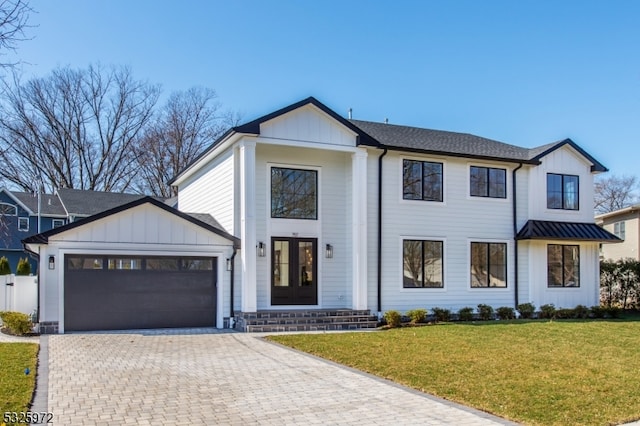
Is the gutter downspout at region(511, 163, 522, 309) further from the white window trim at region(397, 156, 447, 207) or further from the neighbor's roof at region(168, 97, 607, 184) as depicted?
the white window trim at region(397, 156, 447, 207)

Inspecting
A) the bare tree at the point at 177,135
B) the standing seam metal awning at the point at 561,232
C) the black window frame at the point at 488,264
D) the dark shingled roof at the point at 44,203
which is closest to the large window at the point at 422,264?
the black window frame at the point at 488,264

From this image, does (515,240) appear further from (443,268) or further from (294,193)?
(294,193)

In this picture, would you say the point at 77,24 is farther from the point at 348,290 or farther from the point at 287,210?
the point at 348,290

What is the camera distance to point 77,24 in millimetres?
10094

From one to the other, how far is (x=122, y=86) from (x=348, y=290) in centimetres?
2809

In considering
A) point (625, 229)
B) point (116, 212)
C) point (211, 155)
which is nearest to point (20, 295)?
point (116, 212)

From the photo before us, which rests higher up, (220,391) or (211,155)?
(211,155)

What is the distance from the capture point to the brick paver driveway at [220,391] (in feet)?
20.8

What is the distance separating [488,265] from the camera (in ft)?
61.6

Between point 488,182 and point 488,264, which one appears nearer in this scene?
point 488,264

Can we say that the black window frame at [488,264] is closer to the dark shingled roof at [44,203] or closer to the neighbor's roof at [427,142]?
the neighbor's roof at [427,142]

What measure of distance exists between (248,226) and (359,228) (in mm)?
3351

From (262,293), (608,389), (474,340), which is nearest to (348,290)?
(262,293)

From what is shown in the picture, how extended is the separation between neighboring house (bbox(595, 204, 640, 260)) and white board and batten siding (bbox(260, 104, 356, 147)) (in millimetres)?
19116
